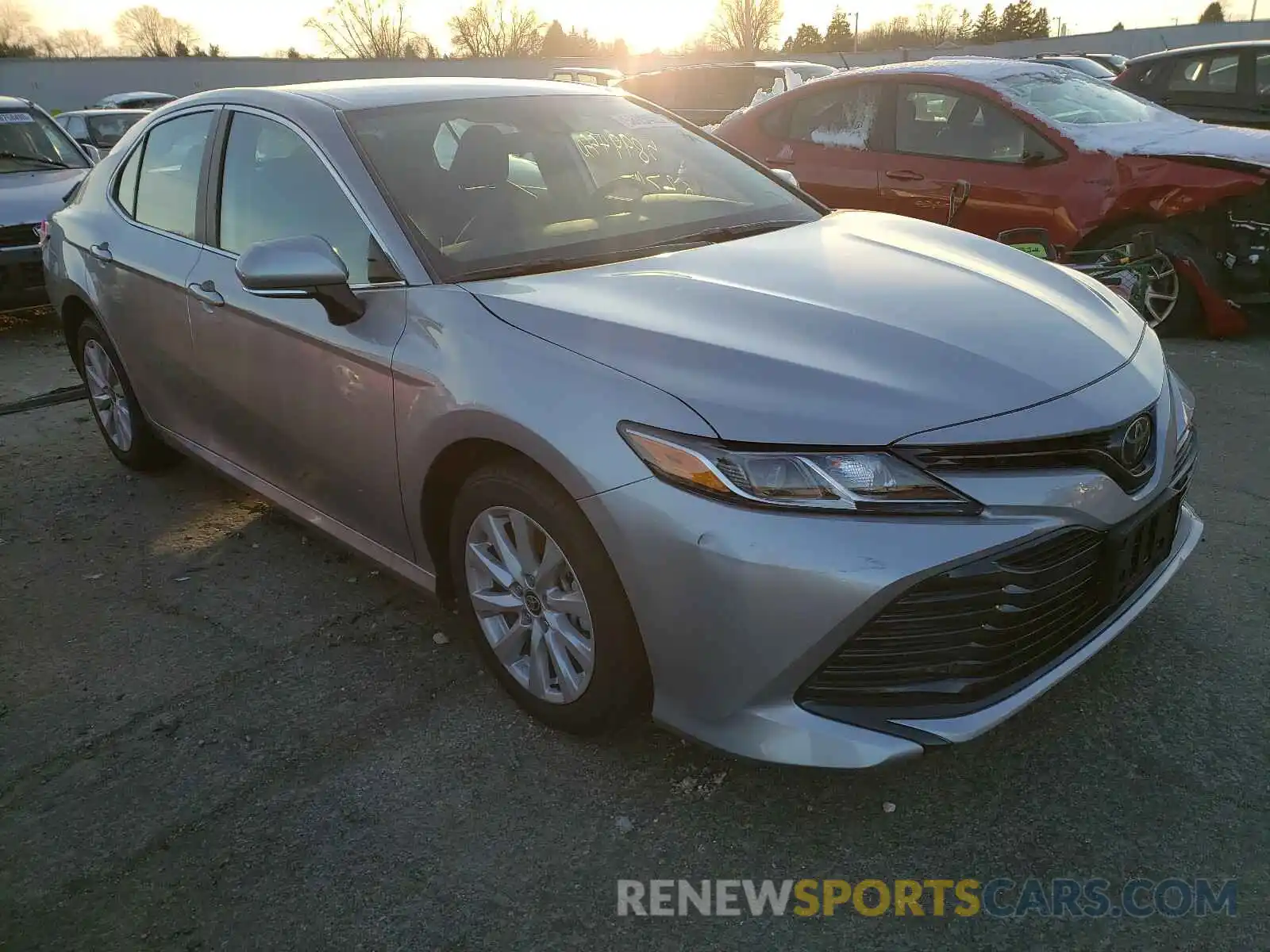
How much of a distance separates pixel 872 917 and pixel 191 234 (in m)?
3.09

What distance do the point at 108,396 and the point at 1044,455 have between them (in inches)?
162

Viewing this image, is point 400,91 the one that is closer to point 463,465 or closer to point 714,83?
point 463,465

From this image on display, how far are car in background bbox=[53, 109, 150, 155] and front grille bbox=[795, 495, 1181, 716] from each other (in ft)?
50.6

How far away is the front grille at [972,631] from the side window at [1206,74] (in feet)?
26.5

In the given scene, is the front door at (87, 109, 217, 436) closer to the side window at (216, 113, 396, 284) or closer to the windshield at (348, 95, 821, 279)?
the side window at (216, 113, 396, 284)

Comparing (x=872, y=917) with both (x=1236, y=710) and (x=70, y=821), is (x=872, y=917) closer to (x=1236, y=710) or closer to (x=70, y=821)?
(x=1236, y=710)

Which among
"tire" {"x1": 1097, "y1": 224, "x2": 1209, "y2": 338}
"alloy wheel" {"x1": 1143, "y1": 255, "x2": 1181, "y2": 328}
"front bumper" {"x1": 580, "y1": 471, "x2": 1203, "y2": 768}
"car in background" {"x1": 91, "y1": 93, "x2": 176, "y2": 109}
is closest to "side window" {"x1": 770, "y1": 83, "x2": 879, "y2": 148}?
"tire" {"x1": 1097, "y1": 224, "x2": 1209, "y2": 338}

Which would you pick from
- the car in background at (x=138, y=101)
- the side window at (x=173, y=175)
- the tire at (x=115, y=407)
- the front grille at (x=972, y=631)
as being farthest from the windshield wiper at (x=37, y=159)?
the car in background at (x=138, y=101)

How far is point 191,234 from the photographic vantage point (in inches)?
140

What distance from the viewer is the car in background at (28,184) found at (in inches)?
289

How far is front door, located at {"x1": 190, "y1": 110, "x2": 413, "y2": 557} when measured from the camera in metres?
2.75

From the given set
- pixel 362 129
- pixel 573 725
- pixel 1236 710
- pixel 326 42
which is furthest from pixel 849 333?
pixel 326 42

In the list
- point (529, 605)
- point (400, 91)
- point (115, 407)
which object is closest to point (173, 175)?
point (400, 91)

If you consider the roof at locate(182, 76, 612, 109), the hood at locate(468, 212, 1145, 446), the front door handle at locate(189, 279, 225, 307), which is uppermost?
the roof at locate(182, 76, 612, 109)
